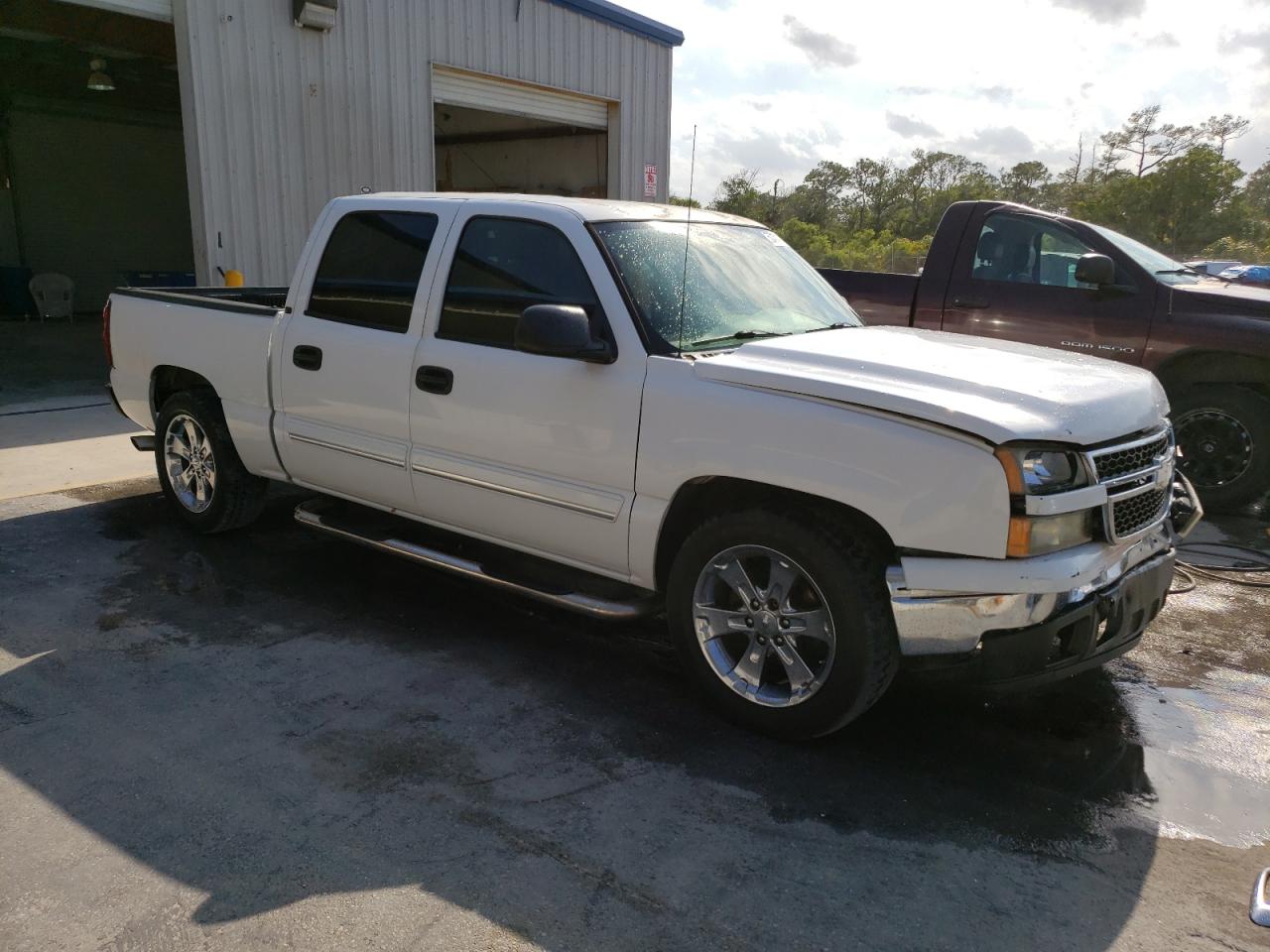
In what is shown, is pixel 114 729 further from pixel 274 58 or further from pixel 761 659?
pixel 274 58

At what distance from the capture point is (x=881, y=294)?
7910mm

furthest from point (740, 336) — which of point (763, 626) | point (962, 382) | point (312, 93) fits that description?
point (312, 93)

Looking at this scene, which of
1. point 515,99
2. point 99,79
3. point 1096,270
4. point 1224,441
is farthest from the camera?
point 99,79

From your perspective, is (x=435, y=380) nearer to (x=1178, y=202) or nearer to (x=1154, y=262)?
(x=1154, y=262)

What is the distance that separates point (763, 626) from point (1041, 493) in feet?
3.50

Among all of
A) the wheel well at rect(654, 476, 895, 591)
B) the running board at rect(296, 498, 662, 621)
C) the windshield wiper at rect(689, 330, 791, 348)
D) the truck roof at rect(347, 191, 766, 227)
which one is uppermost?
the truck roof at rect(347, 191, 766, 227)

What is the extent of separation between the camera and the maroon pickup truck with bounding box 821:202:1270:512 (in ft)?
22.4

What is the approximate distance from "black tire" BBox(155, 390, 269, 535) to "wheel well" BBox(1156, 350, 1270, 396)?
20.1 feet

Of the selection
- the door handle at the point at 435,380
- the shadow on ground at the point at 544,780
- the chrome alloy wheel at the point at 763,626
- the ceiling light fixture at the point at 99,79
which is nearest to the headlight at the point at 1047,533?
the chrome alloy wheel at the point at 763,626

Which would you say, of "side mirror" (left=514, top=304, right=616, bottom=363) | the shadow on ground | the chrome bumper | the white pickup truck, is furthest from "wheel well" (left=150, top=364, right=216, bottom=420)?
the chrome bumper

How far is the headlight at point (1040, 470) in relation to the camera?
3055 millimetres

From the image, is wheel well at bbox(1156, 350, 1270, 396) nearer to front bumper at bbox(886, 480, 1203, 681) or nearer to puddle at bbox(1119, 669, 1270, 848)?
puddle at bbox(1119, 669, 1270, 848)

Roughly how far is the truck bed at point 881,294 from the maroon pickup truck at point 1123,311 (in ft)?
0.05

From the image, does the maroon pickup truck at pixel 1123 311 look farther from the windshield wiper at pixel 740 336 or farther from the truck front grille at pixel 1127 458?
the windshield wiper at pixel 740 336
